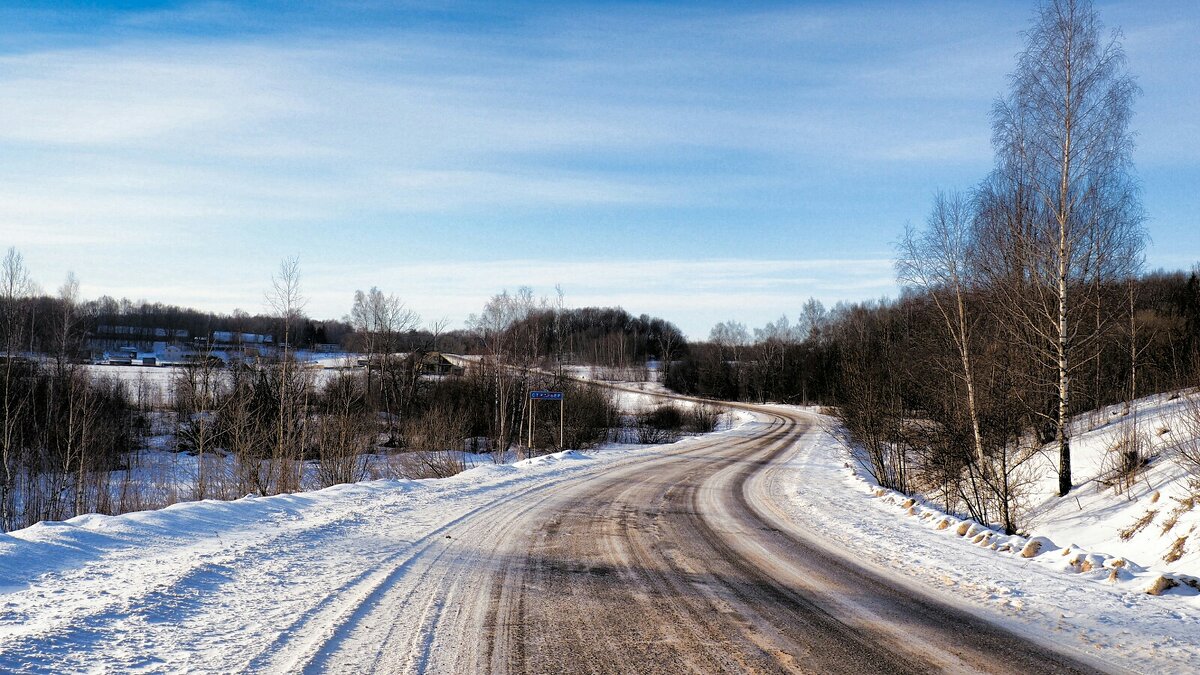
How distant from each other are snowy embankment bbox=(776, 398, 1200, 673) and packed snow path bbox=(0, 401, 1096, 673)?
0.54 meters

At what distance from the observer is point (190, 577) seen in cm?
627

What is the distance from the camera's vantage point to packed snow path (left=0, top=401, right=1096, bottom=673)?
476 centimetres

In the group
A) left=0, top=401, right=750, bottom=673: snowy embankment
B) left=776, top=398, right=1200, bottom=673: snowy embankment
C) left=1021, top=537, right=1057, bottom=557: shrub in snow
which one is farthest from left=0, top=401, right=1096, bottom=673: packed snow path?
left=1021, top=537, right=1057, bottom=557: shrub in snow

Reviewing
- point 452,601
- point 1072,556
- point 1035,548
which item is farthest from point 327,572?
point 1035,548

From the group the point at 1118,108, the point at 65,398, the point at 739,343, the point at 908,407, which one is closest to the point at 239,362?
the point at 65,398

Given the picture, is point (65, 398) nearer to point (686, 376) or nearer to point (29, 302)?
point (29, 302)

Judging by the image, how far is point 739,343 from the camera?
135375 mm

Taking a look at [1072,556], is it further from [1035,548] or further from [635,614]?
[635,614]

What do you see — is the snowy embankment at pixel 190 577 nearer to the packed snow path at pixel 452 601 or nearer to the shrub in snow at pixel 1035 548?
the packed snow path at pixel 452 601

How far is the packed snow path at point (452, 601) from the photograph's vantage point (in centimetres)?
476

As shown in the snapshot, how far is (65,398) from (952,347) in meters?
38.6

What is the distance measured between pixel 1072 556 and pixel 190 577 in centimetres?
953

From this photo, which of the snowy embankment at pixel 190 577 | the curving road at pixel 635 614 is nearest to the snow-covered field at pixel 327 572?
the snowy embankment at pixel 190 577

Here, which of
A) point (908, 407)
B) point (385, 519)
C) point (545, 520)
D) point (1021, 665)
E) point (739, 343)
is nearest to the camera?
point (1021, 665)
